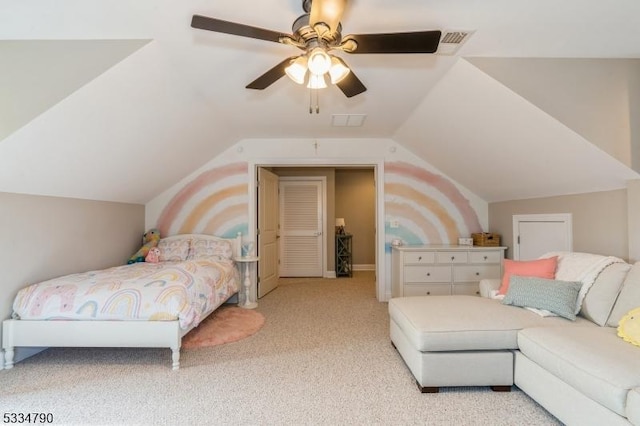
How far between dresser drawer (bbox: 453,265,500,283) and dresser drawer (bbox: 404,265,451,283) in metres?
0.11

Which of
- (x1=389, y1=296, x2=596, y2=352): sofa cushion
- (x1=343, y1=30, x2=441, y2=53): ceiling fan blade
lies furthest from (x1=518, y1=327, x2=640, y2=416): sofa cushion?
(x1=343, y1=30, x2=441, y2=53): ceiling fan blade

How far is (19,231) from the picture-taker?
2.65 meters

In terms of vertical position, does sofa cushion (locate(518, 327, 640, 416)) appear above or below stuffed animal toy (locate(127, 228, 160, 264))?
below

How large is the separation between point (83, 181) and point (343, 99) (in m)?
2.62

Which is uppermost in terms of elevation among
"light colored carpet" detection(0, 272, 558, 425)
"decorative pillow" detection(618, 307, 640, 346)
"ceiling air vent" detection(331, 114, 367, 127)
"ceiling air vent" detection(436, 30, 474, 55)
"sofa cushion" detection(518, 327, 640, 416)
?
"ceiling air vent" detection(436, 30, 474, 55)

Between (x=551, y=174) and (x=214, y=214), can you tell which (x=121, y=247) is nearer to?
(x=214, y=214)

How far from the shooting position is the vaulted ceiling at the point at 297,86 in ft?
6.11

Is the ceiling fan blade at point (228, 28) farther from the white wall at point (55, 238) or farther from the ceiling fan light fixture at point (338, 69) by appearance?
the white wall at point (55, 238)

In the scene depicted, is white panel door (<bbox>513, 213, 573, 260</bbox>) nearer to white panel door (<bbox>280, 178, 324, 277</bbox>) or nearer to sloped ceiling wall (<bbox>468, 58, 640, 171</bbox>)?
sloped ceiling wall (<bbox>468, 58, 640, 171</bbox>)

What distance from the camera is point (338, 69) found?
73.2 inches

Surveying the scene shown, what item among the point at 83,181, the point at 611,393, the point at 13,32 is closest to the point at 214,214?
the point at 83,181

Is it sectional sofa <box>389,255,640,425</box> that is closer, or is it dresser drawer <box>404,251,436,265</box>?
sectional sofa <box>389,255,640,425</box>

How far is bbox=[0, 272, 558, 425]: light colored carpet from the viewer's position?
190 cm

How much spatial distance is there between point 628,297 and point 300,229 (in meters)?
4.86
